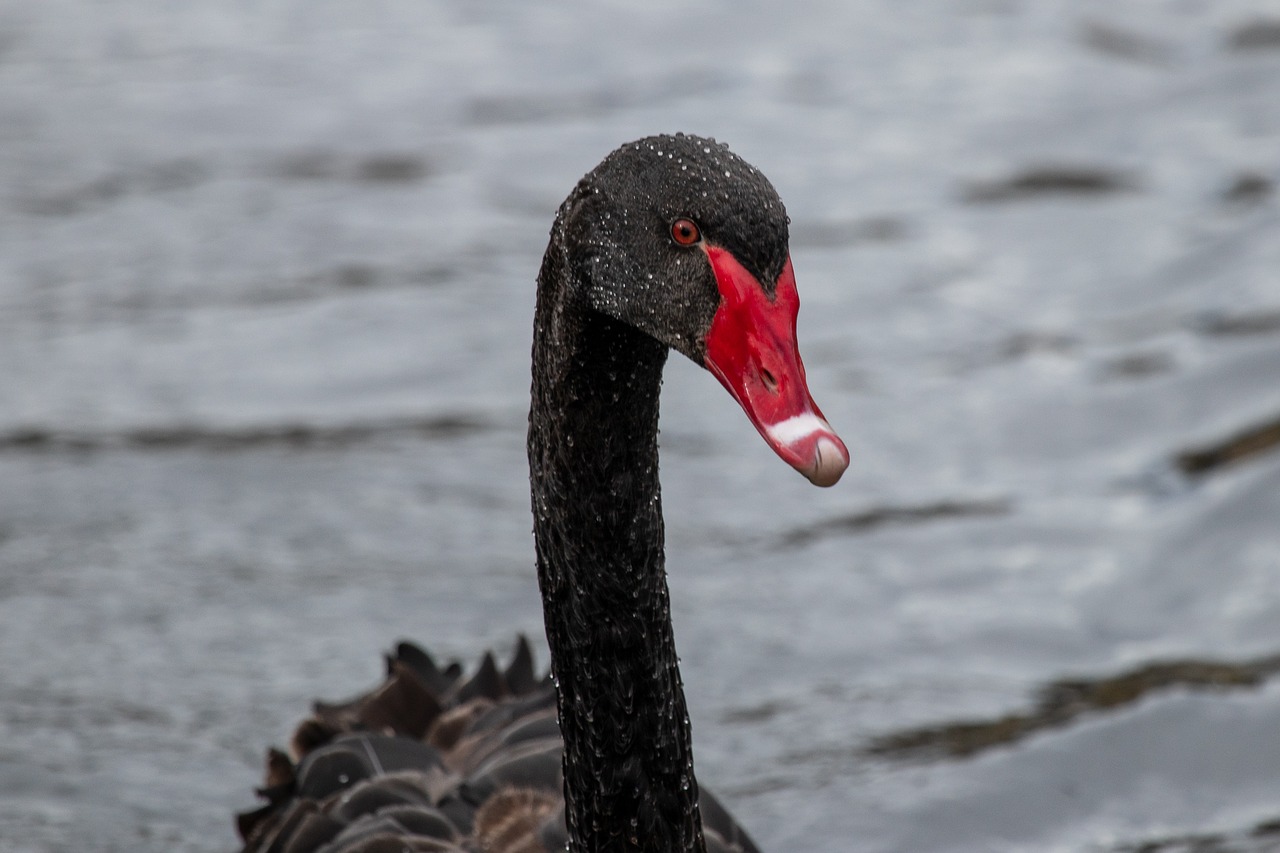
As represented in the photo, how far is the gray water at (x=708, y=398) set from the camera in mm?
5102

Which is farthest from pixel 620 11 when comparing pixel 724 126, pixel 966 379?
pixel 966 379

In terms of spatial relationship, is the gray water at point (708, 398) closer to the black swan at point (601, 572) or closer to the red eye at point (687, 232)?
the black swan at point (601, 572)

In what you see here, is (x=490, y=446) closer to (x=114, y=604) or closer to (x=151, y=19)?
(x=114, y=604)

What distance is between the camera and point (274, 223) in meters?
8.16

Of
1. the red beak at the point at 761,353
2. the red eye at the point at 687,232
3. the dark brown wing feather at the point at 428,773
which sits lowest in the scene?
the dark brown wing feather at the point at 428,773

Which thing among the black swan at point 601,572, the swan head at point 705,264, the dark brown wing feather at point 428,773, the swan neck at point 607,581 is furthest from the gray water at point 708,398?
the swan head at point 705,264

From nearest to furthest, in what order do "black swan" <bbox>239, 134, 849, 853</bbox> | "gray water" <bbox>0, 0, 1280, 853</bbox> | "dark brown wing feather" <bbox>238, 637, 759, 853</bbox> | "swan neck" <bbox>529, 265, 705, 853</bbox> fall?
"black swan" <bbox>239, 134, 849, 853</bbox> < "swan neck" <bbox>529, 265, 705, 853</bbox> < "dark brown wing feather" <bbox>238, 637, 759, 853</bbox> < "gray water" <bbox>0, 0, 1280, 853</bbox>

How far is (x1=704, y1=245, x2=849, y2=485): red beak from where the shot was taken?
A: 8.01 feet

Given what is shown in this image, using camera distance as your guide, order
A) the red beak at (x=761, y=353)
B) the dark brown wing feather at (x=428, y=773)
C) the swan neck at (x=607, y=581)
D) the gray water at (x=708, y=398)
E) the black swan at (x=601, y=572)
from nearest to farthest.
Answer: the red beak at (x=761, y=353), the black swan at (x=601, y=572), the swan neck at (x=607, y=581), the dark brown wing feather at (x=428, y=773), the gray water at (x=708, y=398)

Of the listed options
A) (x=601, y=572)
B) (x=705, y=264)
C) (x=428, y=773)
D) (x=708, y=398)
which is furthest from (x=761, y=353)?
(x=708, y=398)

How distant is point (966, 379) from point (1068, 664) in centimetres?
180

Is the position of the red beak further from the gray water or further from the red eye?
the gray water

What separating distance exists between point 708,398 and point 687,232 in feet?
13.9

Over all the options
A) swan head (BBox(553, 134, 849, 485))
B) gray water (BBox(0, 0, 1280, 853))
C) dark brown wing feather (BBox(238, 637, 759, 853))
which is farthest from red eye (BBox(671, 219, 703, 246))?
gray water (BBox(0, 0, 1280, 853))
